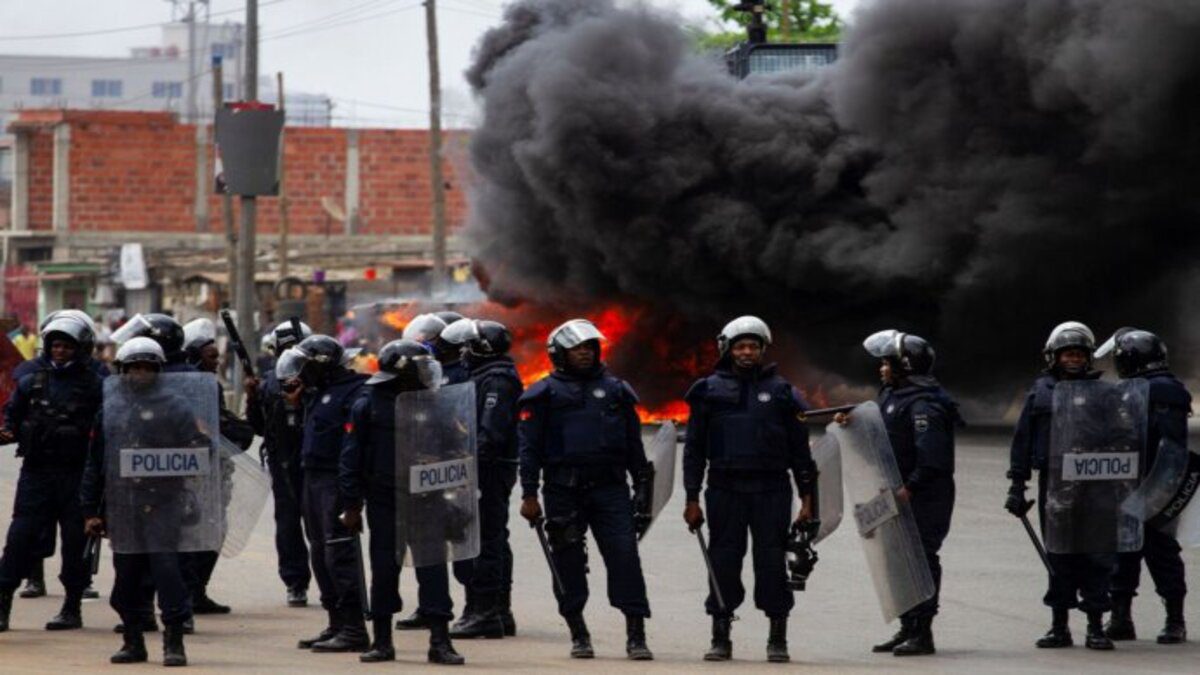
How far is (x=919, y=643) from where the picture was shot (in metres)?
10.8

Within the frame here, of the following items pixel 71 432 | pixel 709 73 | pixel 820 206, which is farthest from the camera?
pixel 709 73

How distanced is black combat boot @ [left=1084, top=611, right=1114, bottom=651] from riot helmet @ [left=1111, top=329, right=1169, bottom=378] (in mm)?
1272

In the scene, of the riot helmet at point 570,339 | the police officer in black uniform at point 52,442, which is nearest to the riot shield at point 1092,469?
the riot helmet at point 570,339

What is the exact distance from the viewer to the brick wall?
204ft

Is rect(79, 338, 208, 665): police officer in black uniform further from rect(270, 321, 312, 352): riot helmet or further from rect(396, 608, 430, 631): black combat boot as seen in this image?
rect(270, 321, 312, 352): riot helmet

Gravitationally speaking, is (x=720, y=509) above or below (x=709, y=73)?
below

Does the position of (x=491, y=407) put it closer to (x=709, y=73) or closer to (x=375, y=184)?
(x=709, y=73)

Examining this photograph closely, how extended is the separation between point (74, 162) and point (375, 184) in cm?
865

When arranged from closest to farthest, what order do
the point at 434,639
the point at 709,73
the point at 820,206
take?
the point at 434,639, the point at 820,206, the point at 709,73

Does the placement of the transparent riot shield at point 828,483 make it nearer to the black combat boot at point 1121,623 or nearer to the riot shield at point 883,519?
the riot shield at point 883,519

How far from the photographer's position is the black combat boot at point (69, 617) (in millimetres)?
11680

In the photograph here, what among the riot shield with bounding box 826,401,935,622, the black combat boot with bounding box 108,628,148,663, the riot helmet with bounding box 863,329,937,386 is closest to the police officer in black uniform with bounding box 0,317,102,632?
the black combat boot with bounding box 108,628,148,663

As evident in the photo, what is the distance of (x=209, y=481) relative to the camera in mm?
10289

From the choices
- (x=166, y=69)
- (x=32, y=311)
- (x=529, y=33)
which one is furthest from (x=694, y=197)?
(x=166, y=69)
